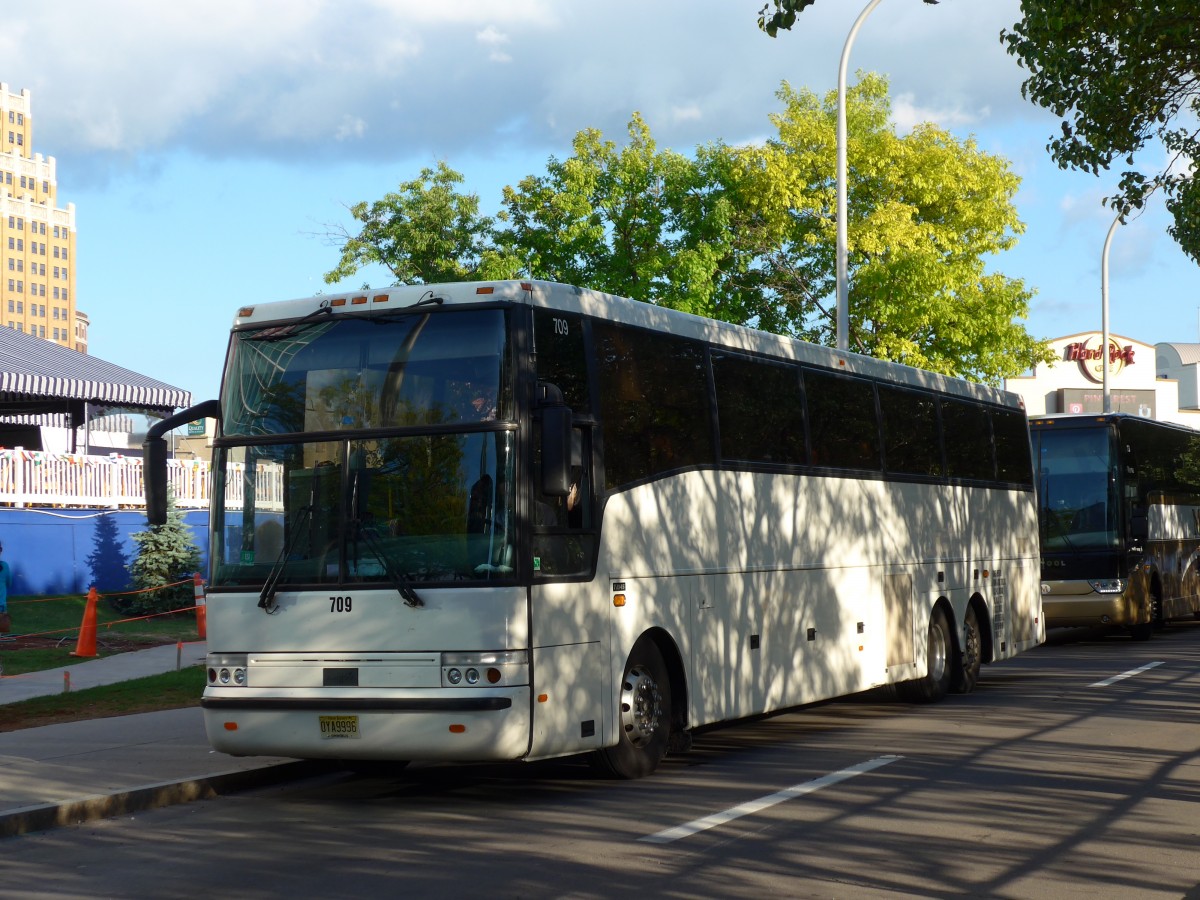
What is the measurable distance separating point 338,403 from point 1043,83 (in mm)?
10954

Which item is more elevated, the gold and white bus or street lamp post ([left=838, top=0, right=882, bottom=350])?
street lamp post ([left=838, top=0, right=882, bottom=350])

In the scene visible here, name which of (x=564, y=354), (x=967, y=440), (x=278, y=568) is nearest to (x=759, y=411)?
(x=564, y=354)

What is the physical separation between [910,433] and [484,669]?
8.08 metres

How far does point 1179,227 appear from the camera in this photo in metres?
20.6

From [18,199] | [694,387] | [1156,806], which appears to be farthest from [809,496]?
[18,199]

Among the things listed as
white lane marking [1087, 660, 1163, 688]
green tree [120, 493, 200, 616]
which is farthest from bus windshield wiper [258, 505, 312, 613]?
green tree [120, 493, 200, 616]

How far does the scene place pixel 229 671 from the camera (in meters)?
10.2

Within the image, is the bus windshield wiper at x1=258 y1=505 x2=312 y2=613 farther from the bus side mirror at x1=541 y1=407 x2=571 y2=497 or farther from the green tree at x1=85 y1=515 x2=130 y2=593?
the green tree at x1=85 y1=515 x2=130 y2=593

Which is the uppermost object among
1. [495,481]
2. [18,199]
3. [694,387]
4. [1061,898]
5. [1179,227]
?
[18,199]

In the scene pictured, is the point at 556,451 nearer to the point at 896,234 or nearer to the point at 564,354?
the point at 564,354

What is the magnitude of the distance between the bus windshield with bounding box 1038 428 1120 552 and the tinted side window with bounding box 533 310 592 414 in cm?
1573

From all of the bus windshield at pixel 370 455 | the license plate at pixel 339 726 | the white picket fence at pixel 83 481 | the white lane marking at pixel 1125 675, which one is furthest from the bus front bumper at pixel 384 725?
the white picket fence at pixel 83 481

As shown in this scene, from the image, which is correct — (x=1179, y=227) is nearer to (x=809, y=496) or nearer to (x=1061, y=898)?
(x=809, y=496)

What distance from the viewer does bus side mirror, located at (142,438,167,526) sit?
10.1 metres
